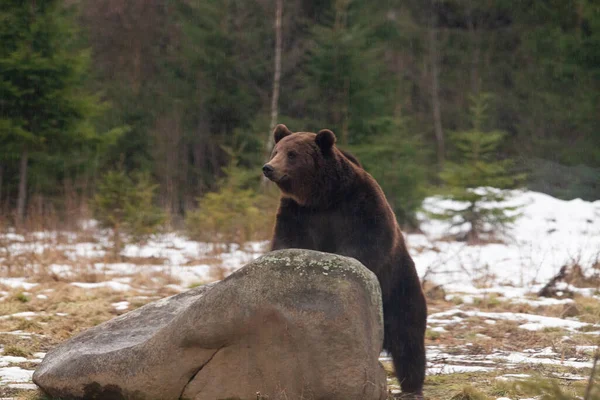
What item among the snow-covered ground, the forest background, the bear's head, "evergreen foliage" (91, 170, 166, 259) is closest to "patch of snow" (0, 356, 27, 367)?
the snow-covered ground

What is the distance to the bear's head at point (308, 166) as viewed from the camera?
15.1ft

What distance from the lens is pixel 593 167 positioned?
19.9 m

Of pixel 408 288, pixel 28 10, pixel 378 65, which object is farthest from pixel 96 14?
pixel 408 288

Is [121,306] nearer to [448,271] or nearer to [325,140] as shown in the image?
[325,140]

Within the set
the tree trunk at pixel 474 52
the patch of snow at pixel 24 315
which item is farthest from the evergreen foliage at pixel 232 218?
the tree trunk at pixel 474 52

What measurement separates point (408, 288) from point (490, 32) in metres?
25.9

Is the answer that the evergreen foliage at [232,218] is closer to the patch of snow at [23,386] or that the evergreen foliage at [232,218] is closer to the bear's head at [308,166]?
the patch of snow at [23,386]

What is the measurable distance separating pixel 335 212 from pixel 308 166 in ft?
1.13

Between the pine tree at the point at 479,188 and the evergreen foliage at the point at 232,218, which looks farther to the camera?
the pine tree at the point at 479,188

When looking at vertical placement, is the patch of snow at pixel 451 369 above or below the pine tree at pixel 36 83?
below

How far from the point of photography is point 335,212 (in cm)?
470

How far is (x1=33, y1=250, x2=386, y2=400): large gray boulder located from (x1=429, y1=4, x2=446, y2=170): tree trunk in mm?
22870

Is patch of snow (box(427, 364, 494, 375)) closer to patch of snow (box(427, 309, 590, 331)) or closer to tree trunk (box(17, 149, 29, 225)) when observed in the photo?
patch of snow (box(427, 309, 590, 331))

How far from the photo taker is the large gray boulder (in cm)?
398
